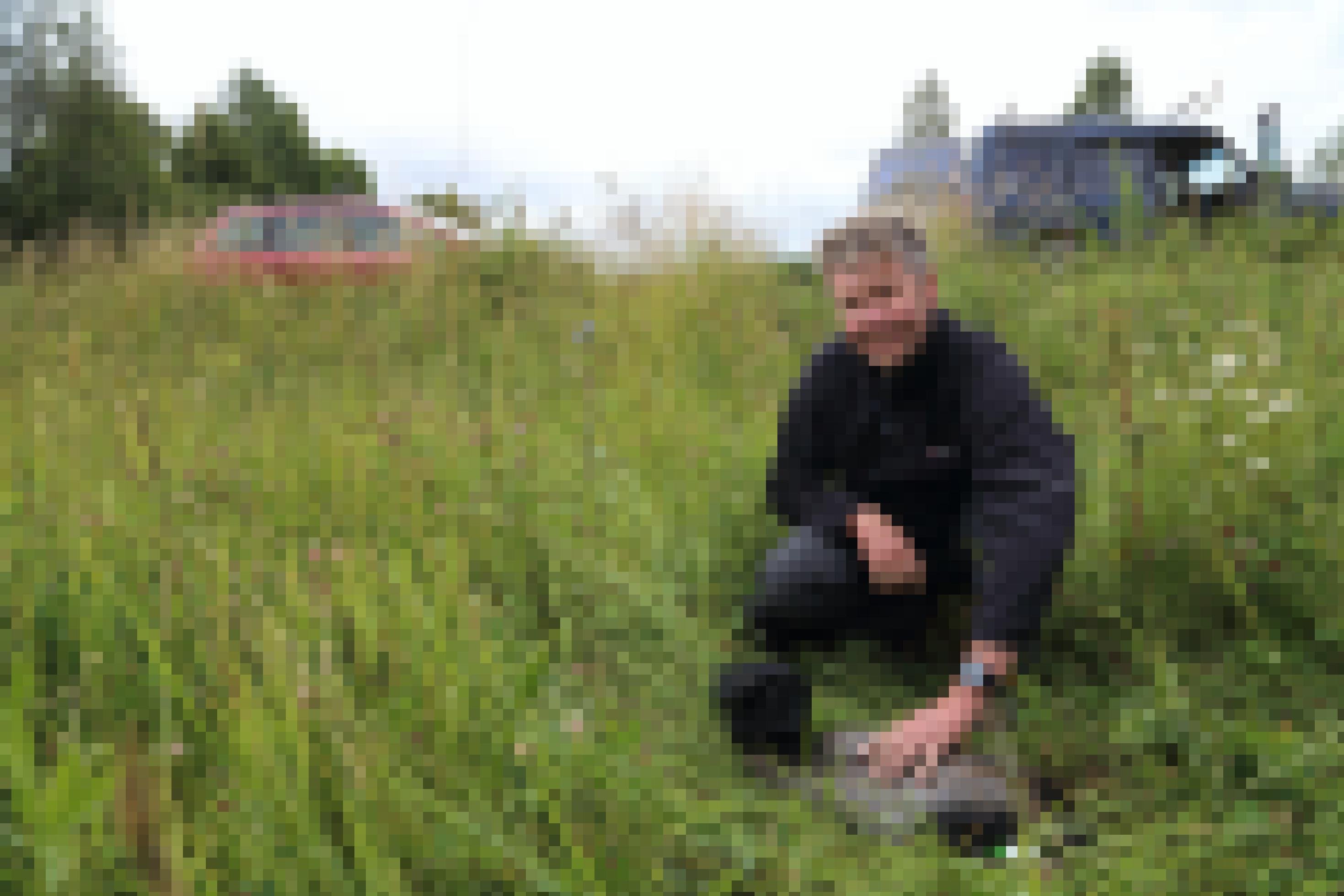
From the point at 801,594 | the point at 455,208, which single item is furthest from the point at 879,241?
the point at 455,208

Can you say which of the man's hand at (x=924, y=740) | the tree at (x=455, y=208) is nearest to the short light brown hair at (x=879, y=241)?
the man's hand at (x=924, y=740)

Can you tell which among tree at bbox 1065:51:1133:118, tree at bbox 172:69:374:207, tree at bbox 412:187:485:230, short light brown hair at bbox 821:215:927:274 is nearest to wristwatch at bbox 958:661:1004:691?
short light brown hair at bbox 821:215:927:274

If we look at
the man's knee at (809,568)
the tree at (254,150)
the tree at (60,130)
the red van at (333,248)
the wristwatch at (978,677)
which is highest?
the tree at (254,150)

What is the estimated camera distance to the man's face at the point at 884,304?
6.05 ft

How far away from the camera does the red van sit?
19.3ft

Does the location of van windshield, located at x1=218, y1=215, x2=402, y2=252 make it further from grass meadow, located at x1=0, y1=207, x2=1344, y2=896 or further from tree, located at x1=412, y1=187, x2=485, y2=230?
grass meadow, located at x1=0, y1=207, x2=1344, y2=896

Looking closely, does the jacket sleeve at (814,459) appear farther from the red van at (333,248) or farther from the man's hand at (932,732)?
the red van at (333,248)

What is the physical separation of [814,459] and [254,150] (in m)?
28.3

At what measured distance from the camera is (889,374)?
2.04m

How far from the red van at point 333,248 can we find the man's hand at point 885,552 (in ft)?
13.6

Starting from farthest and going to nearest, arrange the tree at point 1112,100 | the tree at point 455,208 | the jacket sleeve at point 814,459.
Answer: the tree at point 455,208, the tree at point 1112,100, the jacket sleeve at point 814,459

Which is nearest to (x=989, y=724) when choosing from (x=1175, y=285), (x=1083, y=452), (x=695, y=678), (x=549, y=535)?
(x=695, y=678)

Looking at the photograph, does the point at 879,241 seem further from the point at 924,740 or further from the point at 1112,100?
the point at 1112,100

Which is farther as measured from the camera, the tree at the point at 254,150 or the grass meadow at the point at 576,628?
the tree at the point at 254,150
